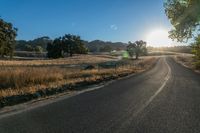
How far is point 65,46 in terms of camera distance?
11262 centimetres

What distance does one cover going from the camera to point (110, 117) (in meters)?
8.97

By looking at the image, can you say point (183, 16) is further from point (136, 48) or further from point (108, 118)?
point (136, 48)

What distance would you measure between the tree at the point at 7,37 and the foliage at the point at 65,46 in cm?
6126

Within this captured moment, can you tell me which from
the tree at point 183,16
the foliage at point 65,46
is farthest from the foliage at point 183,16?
the foliage at point 65,46

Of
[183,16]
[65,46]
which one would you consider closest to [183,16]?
[183,16]

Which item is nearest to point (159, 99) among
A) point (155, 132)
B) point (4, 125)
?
point (155, 132)

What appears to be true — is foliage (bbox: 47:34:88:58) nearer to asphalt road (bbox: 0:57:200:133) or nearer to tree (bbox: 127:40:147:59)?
tree (bbox: 127:40:147:59)

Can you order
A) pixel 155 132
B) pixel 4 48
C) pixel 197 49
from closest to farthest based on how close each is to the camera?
pixel 155 132 < pixel 197 49 < pixel 4 48

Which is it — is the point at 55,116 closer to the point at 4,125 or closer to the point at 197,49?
the point at 4,125

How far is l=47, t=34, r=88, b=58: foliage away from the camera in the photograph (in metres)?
108

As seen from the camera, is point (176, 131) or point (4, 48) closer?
point (176, 131)

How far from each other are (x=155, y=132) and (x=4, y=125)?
3665 mm

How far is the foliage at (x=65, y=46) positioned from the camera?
4269 inches

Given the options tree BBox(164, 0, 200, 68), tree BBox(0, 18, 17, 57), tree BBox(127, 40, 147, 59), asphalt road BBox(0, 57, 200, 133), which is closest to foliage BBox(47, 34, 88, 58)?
tree BBox(127, 40, 147, 59)
